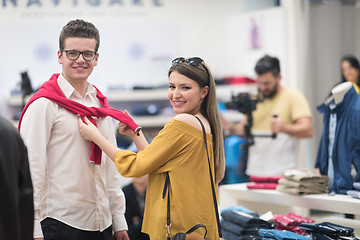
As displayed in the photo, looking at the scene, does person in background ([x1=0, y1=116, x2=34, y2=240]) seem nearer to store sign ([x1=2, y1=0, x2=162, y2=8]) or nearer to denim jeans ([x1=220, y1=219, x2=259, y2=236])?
denim jeans ([x1=220, y1=219, x2=259, y2=236])

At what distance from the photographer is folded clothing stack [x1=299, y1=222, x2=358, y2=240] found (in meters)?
2.78

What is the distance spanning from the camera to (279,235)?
2.82m

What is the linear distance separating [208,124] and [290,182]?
4.01ft

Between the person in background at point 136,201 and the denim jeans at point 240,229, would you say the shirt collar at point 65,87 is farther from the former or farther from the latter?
the person in background at point 136,201

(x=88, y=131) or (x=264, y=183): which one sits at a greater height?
(x=88, y=131)

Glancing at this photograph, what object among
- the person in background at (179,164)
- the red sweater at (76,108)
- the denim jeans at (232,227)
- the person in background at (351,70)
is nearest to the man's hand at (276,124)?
the denim jeans at (232,227)

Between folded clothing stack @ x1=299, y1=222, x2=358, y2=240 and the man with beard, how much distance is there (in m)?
1.51

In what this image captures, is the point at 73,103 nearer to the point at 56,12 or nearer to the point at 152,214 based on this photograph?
the point at 152,214

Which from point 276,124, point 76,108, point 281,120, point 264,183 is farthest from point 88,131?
point 281,120

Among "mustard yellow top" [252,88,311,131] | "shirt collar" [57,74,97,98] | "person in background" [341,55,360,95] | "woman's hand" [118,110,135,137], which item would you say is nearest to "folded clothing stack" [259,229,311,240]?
"woman's hand" [118,110,135,137]

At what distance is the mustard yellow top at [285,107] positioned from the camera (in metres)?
4.44

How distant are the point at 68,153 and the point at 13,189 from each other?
2.71 ft

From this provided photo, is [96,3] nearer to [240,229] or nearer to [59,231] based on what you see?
[240,229]

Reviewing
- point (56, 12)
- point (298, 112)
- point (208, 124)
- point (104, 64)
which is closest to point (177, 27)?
point (104, 64)
